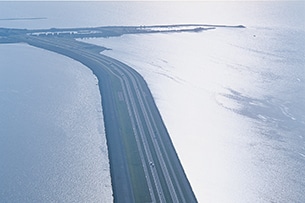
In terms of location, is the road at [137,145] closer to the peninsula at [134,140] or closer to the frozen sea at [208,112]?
the peninsula at [134,140]

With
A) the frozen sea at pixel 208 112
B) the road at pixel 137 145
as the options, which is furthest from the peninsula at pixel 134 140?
the frozen sea at pixel 208 112

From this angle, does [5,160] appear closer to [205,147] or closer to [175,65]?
[205,147]

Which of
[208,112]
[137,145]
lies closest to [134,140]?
[137,145]

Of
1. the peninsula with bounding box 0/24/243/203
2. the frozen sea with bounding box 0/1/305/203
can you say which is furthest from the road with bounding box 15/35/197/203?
the frozen sea with bounding box 0/1/305/203

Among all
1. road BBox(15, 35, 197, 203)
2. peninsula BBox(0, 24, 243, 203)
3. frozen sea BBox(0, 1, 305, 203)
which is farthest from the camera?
frozen sea BBox(0, 1, 305, 203)

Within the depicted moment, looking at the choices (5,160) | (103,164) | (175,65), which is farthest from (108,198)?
(175,65)

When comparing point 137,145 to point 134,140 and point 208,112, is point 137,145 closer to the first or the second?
point 134,140

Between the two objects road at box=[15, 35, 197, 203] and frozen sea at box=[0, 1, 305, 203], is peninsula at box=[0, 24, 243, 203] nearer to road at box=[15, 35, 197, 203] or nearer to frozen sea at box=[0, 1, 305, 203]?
road at box=[15, 35, 197, 203]
